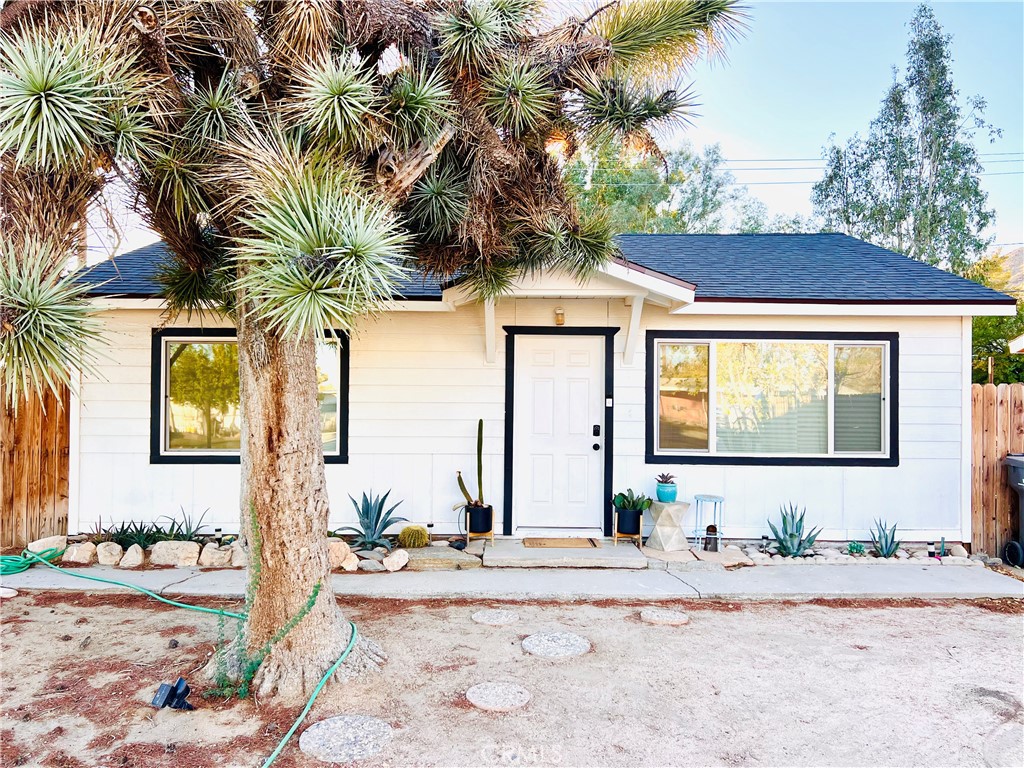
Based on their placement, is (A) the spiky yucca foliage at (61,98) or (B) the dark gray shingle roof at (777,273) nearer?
(A) the spiky yucca foliage at (61,98)

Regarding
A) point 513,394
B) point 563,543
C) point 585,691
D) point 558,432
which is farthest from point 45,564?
point 585,691

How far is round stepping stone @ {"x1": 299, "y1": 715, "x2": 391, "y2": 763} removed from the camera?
8.36 feet

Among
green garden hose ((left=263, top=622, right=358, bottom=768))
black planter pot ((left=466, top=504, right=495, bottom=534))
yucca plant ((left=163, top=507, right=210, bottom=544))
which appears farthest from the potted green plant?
yucca plant ((left=163, top=507, right=210, bottom=544))

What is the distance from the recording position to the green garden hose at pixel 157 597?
264 centimetres

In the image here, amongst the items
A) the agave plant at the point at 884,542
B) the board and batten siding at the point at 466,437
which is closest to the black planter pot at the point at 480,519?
the board and batten siding at the point at 466,437

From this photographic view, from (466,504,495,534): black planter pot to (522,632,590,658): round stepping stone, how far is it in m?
1.90

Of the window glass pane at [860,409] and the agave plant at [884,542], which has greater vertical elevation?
the window glass pane at [860,409]

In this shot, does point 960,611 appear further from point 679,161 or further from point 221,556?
point 679,161

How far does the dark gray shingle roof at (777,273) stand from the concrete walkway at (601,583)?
2.48 meters

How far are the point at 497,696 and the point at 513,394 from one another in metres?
3.47

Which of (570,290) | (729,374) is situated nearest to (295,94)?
(570,290)

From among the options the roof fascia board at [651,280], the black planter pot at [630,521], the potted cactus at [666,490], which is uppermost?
the roof fascia board at [651,280]

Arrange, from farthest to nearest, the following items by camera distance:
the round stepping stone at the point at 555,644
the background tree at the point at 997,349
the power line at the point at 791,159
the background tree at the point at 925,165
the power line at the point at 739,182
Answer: the power line at the point at 739,182 → the power line at the point at 791,159 → the background tree at the point at 925,165 → the background tree at the point at 997,349 → the round stepping stone at the point at 555,644

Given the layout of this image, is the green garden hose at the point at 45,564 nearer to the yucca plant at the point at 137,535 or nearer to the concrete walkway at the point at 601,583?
the concrete walkway at the point at 601,583
